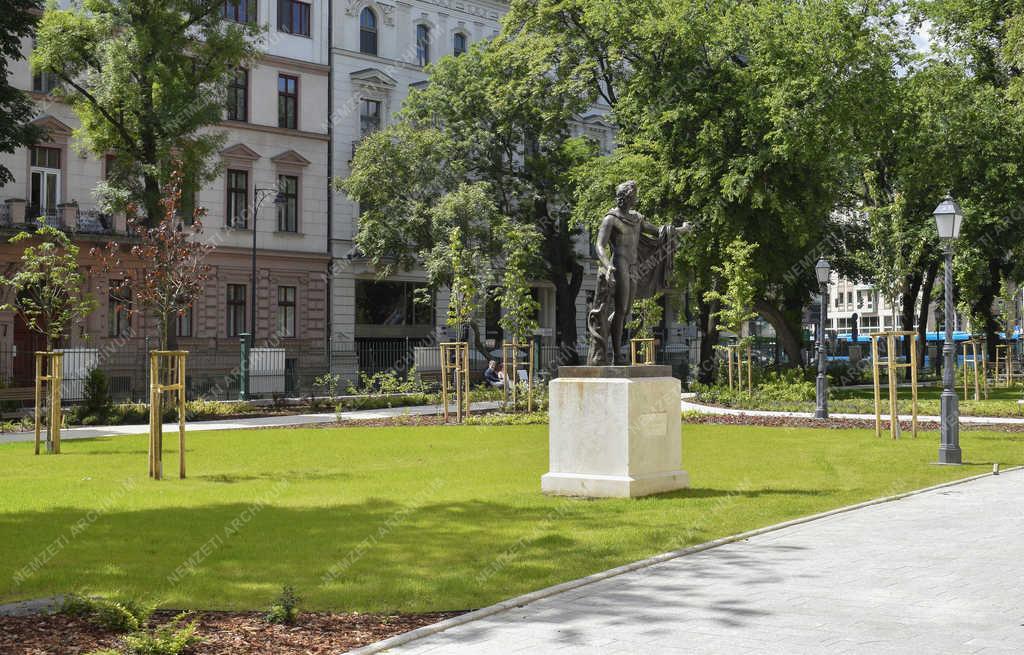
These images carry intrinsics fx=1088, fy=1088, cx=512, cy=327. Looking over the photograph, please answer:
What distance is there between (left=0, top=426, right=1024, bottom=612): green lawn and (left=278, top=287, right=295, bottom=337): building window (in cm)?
2515

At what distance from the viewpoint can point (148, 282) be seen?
30359 millimetres

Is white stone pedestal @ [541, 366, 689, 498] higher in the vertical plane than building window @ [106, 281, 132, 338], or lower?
lower

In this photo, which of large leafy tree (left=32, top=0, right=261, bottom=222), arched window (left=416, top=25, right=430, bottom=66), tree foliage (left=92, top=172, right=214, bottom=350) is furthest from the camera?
arched window (left=416, top=25, right=430, bottom=66)

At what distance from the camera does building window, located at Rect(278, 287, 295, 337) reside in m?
44.6

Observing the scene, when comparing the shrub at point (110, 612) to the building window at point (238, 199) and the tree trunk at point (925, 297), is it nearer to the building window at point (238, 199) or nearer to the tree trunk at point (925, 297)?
the building window at point (238, 199)

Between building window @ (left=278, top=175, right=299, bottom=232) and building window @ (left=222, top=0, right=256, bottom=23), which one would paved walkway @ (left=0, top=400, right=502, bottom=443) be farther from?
building window @ (left=222, top=0, right=256, bottom=23)

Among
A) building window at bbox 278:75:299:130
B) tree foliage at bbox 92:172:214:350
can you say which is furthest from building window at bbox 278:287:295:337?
tree foliage at bbox 92:172:214:350

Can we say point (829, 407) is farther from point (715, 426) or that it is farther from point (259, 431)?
point (259, 431)

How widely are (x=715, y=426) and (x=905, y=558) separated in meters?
16.8

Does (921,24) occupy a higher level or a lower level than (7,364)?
higher

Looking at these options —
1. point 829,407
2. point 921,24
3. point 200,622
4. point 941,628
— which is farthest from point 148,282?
point 921,24

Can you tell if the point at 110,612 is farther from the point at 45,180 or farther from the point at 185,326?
the point at 185,326

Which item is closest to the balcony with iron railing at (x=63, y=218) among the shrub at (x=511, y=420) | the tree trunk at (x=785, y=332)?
the shrub at (x=511, y=420)

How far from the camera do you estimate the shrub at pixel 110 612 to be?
6.33 m
